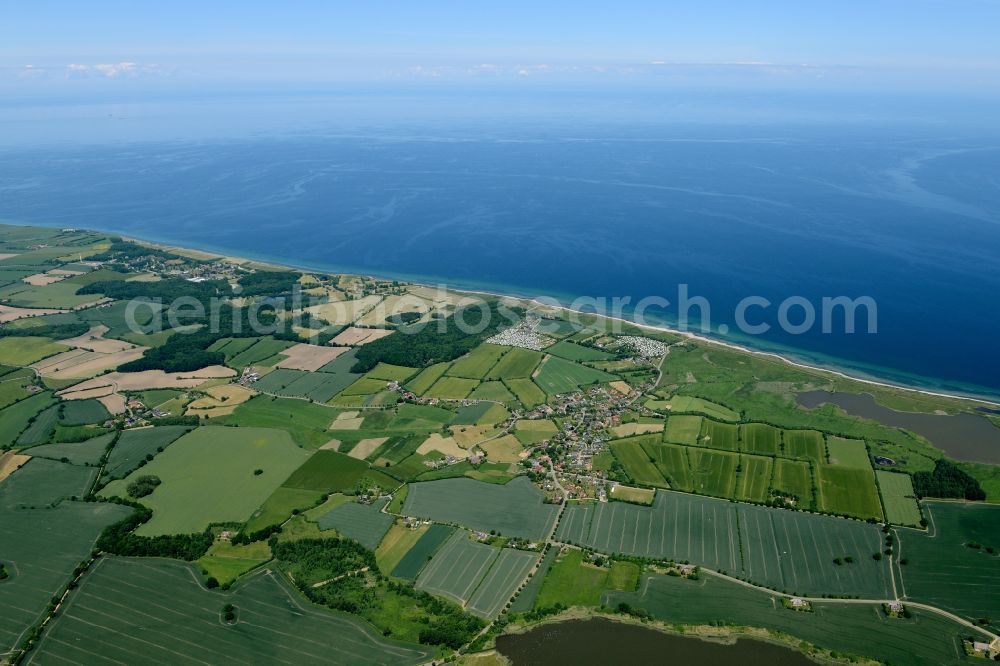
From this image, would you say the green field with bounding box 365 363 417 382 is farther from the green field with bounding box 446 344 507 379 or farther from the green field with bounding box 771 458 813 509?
the green field with bounding box 771 458 813 509

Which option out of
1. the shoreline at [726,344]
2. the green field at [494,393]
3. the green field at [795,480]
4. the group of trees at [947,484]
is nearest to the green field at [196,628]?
the green field at [494,393]

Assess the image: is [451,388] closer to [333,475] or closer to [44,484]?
[333,475]

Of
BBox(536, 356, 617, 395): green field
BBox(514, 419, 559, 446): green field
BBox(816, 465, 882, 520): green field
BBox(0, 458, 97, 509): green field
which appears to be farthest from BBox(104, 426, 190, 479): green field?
BBox(816, 465, 882, 520): green field

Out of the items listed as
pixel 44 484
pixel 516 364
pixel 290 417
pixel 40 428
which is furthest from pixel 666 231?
pixel 44 484

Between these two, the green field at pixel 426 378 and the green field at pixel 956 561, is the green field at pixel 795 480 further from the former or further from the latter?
the green field at pixel 426 378

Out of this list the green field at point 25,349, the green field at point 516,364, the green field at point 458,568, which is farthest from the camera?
the green field at point 25,349

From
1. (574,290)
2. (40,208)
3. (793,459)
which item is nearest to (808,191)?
(574,290)
